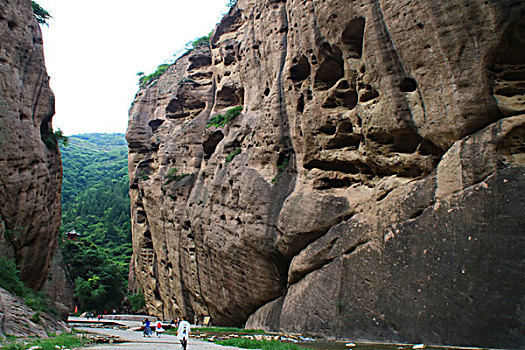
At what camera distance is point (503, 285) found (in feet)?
31.5

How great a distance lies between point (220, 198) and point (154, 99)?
18.2 m

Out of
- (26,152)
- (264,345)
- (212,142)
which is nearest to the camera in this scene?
(264,345)

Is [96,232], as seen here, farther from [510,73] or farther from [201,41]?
[510,73]

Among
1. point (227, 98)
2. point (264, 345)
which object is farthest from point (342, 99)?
point (227, 98)

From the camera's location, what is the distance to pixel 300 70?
19250mm

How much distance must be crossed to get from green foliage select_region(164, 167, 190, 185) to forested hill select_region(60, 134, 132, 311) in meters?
14.7

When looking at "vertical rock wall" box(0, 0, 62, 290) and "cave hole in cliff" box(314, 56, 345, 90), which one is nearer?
"cave hole in cliff" box(314, 56, 345, 90)

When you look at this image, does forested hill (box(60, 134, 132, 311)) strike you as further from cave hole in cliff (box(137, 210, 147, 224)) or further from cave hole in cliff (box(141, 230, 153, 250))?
cave hole in cliff (box(137, 210, 147, 224))

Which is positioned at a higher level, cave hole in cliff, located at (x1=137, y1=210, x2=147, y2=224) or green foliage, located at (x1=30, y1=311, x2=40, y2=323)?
cave hole in cliff, located at (x1=137, y1=210, x2=147, y2=224)

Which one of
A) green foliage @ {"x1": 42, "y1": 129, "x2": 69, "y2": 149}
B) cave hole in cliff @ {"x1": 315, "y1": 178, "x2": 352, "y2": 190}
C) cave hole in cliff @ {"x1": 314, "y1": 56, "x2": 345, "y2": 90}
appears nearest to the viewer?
cave hole in cliff @ {"x1": 315, "y1": 178, "x2": 352, "y2": 190}

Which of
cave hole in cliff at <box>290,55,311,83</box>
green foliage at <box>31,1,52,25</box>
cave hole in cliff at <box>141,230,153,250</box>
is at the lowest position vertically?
cave hole in cliff at <box>141,230,153,250</box>

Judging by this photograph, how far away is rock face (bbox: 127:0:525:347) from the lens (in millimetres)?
10539

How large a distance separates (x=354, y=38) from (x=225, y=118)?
1156 cm

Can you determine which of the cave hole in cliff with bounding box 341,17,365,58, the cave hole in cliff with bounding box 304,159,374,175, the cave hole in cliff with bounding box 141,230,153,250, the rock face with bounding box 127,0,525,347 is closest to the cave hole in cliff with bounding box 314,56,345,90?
the rock face with bounding box 127,0,525,347
